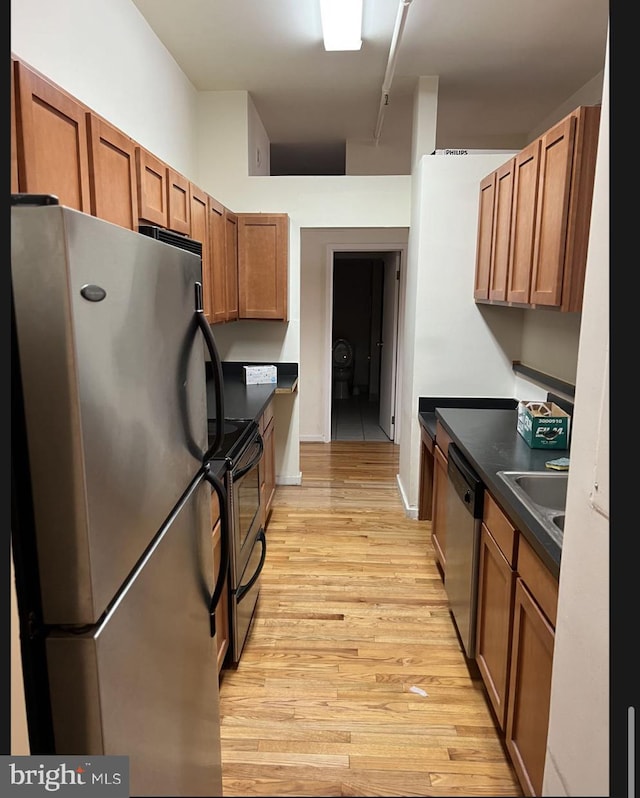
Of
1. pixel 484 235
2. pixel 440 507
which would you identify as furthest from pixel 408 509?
pixel 484 235

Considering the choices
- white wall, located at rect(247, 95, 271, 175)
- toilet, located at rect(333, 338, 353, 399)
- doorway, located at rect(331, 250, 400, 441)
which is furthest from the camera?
toilet, located at rect(333, 338, 353, 399)

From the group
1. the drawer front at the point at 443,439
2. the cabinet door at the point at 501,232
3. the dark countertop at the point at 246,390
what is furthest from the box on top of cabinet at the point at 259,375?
the cabinet door at the point at 501,232

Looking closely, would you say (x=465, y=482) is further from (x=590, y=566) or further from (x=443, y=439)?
(x=590, y=566)

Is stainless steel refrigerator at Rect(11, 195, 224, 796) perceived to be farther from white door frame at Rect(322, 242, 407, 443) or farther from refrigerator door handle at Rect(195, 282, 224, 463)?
white door frame at Rect(322, 242, 407, 443)

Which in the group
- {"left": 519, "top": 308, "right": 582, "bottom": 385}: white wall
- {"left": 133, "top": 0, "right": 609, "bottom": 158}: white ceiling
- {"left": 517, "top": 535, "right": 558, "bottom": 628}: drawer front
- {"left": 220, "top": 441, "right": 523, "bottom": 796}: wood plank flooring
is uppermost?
{"left": 133, "top": 0, "right": 609, "bottom": 158}: white ceiling

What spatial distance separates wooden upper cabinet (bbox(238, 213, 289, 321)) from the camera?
13.2 feet

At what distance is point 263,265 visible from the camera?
13.3ft

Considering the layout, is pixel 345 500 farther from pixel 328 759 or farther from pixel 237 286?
pixel 328 759

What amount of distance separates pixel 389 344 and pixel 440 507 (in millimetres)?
3093

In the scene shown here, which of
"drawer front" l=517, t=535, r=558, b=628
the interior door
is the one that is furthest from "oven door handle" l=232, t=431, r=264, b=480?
the interior door

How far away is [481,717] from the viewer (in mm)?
2098

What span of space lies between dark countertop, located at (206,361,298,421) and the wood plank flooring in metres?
0.91
